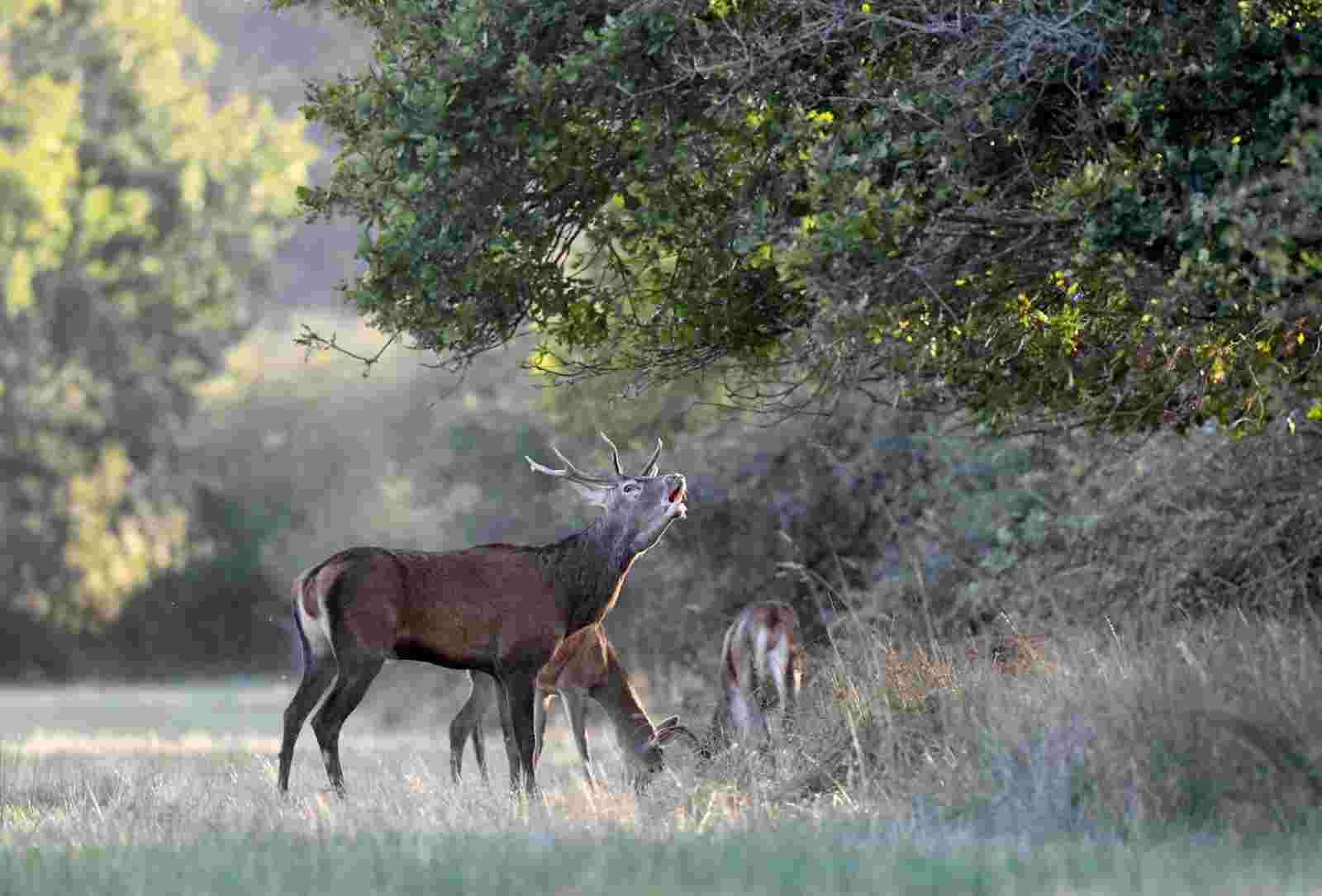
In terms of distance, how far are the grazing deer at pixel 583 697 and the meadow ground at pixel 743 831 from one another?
1431mm

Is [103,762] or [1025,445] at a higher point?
[1025,445]

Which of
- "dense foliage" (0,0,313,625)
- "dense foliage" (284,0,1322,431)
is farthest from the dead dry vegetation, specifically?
"dense foliage" (0,0,313,625)

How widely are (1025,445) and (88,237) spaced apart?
2813 centimetres

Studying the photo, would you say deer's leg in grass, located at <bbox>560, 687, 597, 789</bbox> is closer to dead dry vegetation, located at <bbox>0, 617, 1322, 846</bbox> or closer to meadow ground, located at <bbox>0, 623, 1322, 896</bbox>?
meadow ground, located at <bbox>0, 623, 1322, 896</bbox>

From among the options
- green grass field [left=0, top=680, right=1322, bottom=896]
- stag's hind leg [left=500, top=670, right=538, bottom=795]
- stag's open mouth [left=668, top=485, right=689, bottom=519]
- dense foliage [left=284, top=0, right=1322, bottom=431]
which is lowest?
green grass field [left=0, top=680, right=1322, bottom=896]

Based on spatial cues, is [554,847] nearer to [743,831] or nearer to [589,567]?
[743,831]

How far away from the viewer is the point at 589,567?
49.8 feet

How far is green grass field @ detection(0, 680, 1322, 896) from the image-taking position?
8555 mm

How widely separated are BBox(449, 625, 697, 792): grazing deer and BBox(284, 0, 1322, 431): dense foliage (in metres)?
3.54

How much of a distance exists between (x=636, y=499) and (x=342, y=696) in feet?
8.07

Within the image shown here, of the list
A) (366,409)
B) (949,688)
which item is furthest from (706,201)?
(366,409)

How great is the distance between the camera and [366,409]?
182 feet

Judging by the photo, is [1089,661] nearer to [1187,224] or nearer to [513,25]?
[1187,224]

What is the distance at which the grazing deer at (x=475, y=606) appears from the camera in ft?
45.9
